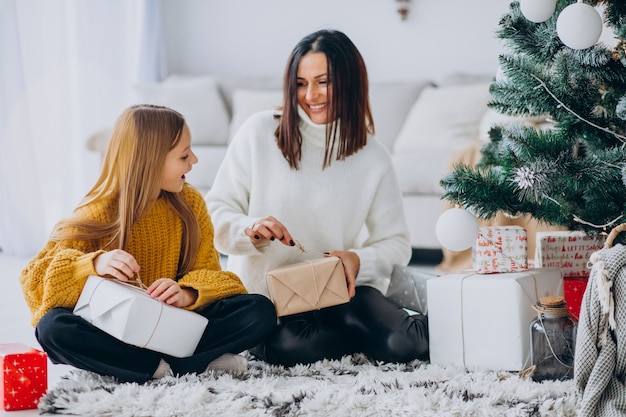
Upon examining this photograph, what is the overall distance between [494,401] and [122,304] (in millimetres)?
691

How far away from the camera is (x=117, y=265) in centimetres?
165

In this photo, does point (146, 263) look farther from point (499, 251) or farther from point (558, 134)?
point (558, 134)

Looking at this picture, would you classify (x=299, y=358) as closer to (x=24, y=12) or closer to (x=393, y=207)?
(x=393, y=207)

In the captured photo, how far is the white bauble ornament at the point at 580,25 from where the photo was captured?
1.45 m

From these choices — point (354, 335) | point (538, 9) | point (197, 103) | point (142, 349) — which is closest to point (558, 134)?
point (538, 9)

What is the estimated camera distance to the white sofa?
10.9ft

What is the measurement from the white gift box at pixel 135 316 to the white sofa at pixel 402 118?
168 cm

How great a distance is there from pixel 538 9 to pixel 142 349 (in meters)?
0.98

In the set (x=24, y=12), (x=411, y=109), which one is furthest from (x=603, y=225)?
(x=24, y=12)

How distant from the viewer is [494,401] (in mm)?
1503

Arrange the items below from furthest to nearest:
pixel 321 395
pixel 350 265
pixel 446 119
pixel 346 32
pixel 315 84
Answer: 1. pixel 346 32
2. pixel 446 119
3. pixel 315 84
4. pixel 350 265
5. pixel 321 395

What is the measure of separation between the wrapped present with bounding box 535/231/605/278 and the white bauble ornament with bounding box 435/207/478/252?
1.07 feet

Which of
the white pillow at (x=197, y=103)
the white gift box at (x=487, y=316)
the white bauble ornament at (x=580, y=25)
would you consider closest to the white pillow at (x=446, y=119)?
the white pillow at (x=197, y=103)

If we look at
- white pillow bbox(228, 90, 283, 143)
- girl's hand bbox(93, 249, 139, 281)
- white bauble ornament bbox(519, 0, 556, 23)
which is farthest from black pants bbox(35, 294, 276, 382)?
white pillow bbox(228, 90, 283, 143)
